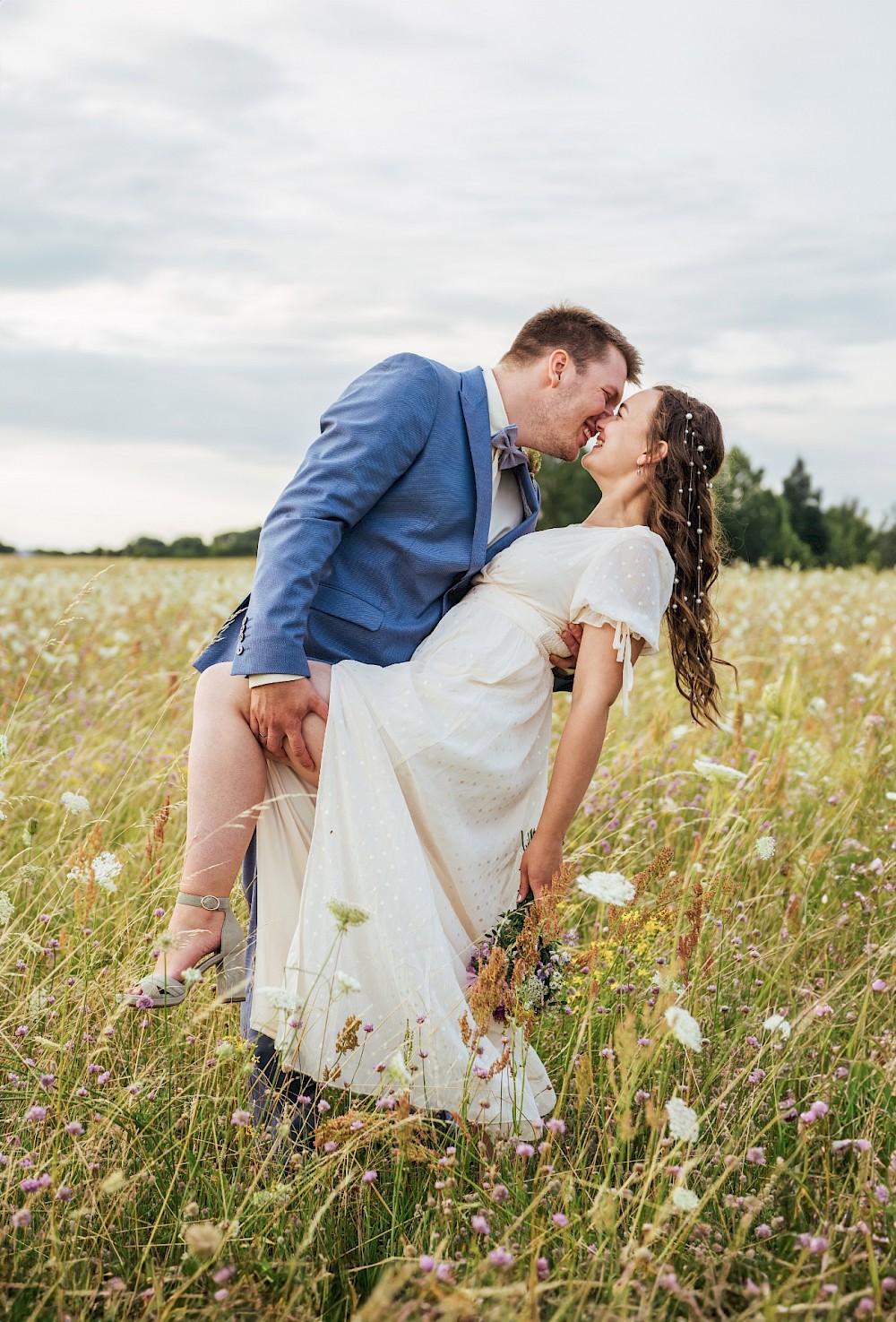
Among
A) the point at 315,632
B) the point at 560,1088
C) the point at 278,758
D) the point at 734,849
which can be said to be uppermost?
the point at 315,632

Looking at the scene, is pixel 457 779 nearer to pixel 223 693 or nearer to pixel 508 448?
pixel 223 693

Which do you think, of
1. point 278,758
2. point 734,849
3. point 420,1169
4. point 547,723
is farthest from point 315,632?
point 734,849

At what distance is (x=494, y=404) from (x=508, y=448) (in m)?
0.20

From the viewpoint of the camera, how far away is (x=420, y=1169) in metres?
2.35

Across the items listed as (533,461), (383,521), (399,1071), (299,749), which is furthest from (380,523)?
(399,1071)

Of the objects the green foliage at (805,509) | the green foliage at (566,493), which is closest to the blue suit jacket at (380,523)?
the green foliage at (566,493)

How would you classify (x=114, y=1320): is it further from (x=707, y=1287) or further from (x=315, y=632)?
(x=315, y=632)

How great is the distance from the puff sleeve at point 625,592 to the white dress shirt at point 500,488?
511 millimetres

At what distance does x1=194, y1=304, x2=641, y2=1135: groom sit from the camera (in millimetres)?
2682

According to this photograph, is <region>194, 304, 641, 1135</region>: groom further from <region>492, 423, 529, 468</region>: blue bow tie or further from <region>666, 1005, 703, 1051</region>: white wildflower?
<region>666, 1005, 703, 1051</region>: white wildflower

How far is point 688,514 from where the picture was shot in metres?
3.16

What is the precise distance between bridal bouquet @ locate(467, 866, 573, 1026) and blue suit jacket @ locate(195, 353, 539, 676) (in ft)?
2.64

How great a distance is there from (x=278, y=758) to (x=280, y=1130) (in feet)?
3.40

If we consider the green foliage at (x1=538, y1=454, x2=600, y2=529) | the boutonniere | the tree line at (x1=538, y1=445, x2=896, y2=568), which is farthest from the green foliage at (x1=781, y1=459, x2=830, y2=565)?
the boutonniere
